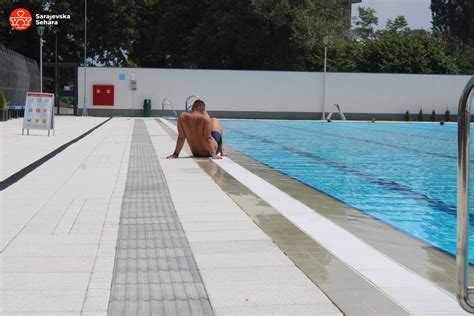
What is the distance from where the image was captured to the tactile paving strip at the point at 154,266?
132 inches

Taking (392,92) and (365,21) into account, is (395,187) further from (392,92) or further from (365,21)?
(365,21)

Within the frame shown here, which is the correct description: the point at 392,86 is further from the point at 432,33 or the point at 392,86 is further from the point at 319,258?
the point at 432,33

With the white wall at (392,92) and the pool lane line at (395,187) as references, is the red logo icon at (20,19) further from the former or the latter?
the pool lane line at (395,187)

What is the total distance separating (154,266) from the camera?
4199 mm

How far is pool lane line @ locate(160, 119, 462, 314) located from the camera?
3.49m

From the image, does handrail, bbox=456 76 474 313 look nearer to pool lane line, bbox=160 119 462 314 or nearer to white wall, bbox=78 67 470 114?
pool lane line, bbox=160 119 462 314

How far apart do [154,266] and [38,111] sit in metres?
12.9

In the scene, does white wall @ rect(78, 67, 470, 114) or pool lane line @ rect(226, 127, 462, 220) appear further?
white wall @ rect(78, 67, 470, 114)

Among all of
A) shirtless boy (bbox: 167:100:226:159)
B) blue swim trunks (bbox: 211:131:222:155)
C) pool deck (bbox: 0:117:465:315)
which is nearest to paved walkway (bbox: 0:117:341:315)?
pool deck (bbox: 0:117:465:315)

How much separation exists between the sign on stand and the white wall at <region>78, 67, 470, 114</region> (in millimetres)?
19682

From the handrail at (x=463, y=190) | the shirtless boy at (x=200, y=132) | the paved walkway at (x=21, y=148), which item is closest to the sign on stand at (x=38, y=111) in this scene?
the paved walkway at (x=21, y=148)

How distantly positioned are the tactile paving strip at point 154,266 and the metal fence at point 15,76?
64.9 feet

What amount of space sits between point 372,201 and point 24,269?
5215mm

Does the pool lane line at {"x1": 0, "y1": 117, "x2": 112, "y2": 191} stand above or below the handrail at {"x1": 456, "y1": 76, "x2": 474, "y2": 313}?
below
